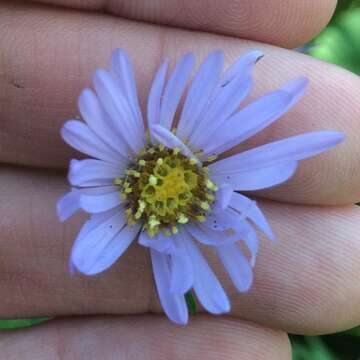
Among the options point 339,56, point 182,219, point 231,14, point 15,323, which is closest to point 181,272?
point 182,219

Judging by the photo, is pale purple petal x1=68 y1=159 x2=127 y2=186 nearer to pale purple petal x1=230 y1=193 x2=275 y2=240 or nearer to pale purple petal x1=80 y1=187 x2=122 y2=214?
pale purple petal x1=80 y1=187 x2=122 y2=214

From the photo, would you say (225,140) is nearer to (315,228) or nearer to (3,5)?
(315,228)

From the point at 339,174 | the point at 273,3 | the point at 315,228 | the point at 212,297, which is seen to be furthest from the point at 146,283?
the point at 273,3

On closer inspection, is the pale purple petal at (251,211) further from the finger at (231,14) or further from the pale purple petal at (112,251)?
the finger at (231,14)

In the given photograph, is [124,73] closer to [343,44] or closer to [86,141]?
[86,141]

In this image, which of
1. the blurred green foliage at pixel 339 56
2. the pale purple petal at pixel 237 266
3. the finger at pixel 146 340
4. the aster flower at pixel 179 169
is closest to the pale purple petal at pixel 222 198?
the aster flower at pixel 179 169
